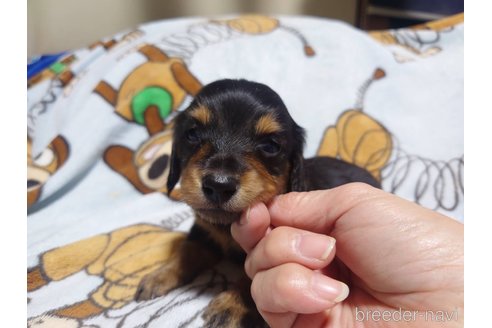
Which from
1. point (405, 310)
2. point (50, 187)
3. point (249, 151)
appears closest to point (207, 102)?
point (249, 151)

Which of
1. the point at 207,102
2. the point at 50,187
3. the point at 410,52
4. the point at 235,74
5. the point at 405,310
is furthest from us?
the point at 410,52

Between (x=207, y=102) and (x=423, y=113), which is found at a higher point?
(x=207, y=102)

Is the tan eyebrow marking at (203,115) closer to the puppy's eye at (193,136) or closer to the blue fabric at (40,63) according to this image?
the puppy's eye at (193,136)

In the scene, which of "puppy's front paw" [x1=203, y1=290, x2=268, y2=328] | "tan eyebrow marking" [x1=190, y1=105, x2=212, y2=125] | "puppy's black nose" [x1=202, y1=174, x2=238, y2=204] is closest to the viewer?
"puppy's black nose" [x1=202, y1=174, x2=238, y2=204]

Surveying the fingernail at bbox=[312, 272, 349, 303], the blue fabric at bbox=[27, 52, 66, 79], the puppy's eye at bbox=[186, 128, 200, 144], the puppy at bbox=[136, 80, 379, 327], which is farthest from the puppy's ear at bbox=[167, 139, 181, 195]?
the blue fabric at bbox=[27, 52, 66, 79]

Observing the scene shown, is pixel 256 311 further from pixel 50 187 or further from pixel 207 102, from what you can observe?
pixel 50 187

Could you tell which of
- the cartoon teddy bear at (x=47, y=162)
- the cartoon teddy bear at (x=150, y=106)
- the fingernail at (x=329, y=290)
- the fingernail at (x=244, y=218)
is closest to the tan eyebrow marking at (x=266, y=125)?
the fingernail at (x=244, y=218)

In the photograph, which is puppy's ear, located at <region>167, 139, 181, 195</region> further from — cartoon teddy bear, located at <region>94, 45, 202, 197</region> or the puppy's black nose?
cartoon teddy bear, located at <region>94, 45, 202, 197</region>

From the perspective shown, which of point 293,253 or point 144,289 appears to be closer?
point 293,253

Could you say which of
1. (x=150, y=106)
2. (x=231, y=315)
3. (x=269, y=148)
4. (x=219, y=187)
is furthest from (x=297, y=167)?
(x=150, y=106)
